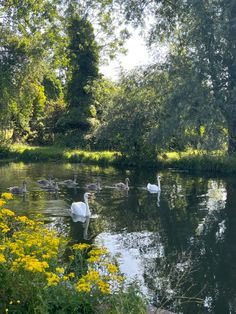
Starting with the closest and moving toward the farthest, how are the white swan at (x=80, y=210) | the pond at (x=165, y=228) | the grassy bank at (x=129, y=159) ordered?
1. the pond at (x=165, y=228)
2. the white swan at (x=80, y=210)
3. the grassy bank at (x=129, y=159)

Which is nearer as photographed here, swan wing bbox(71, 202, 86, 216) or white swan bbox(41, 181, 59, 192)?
swan wing bbox(71, 202, 86, 216)

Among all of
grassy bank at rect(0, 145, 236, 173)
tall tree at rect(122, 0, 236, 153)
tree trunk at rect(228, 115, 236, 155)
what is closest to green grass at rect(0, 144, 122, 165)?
grassy bank at rect(0, 145, 236, 173)

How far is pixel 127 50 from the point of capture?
→ 4519 cm

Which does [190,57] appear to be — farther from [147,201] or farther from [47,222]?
[47,222]

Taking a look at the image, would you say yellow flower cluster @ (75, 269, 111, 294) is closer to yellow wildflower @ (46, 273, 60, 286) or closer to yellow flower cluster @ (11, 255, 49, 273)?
yellow wildflower @ (46, 273, 60, 286)

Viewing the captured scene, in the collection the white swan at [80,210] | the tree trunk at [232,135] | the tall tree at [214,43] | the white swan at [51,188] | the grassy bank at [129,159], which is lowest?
the white swan at [80,210]

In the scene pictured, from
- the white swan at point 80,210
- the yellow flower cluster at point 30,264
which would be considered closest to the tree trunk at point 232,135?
the white swan at point 80,210

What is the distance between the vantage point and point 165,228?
16578 mm

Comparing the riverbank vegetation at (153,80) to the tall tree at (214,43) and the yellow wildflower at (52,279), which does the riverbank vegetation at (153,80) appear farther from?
the yellow wildflower at (52,279)

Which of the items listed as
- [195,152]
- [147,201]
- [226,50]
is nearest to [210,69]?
[226,50]

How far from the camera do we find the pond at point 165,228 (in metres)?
10.6

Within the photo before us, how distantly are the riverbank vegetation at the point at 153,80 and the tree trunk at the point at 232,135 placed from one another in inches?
2.6

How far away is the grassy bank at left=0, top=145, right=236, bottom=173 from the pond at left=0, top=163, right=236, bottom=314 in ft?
7.34

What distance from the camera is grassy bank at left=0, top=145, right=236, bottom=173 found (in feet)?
103
